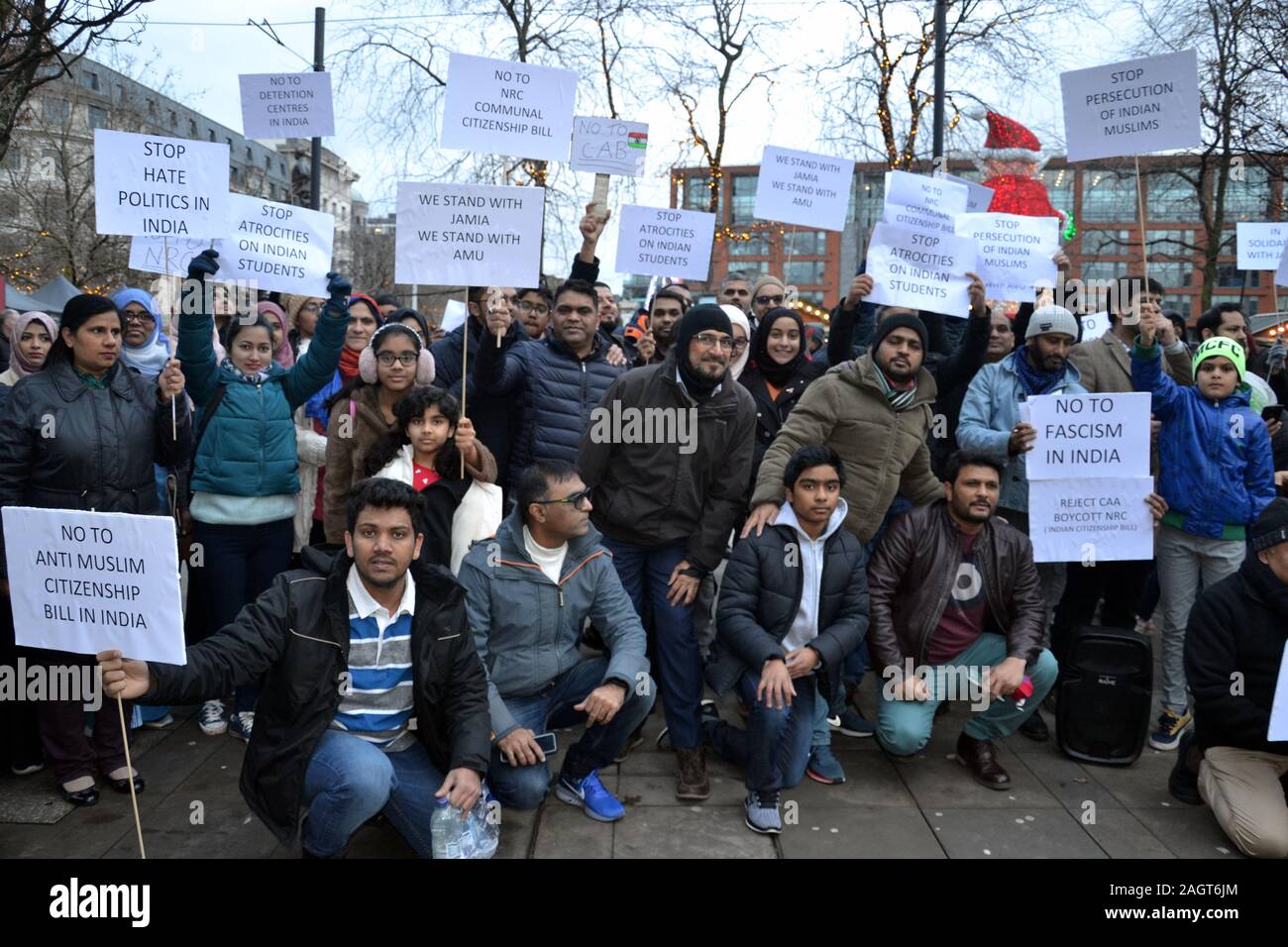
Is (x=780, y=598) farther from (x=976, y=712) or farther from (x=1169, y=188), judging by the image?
(x=1169, y=188)

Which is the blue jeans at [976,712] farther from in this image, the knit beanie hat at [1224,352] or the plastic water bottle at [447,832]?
the plastic water bottle at [447,832]

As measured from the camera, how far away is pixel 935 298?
5.41 m

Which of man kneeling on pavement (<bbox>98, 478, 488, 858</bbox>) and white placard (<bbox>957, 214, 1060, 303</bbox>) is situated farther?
white placard (<bbox>957, 214, 1060, 303</bbox>)

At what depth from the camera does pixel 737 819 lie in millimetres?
4180

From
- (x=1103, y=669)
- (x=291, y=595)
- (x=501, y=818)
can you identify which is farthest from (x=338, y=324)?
(x=1103, y=669)

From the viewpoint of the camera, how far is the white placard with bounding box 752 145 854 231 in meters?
7.17

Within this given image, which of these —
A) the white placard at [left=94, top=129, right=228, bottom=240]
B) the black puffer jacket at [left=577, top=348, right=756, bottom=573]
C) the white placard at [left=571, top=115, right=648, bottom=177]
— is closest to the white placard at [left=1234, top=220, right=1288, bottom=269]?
the white placard at [left=571, top=115, right=648, bottom=177]

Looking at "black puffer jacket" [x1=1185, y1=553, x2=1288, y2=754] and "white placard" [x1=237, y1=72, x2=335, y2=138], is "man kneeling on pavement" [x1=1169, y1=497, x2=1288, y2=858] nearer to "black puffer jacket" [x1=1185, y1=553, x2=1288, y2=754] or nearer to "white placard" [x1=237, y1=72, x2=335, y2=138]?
Result: "black puffer jacket" [x1=1185, y1=553, x2=1288, y2=754]

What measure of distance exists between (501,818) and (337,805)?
0.94 m

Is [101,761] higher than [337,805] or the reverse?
the reverse

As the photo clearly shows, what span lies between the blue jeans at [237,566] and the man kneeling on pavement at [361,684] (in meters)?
1.44

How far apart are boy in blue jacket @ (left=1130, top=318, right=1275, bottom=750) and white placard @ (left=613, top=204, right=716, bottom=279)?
337cm

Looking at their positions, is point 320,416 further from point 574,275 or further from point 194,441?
point 574,275

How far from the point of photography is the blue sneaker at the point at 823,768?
4.57m
